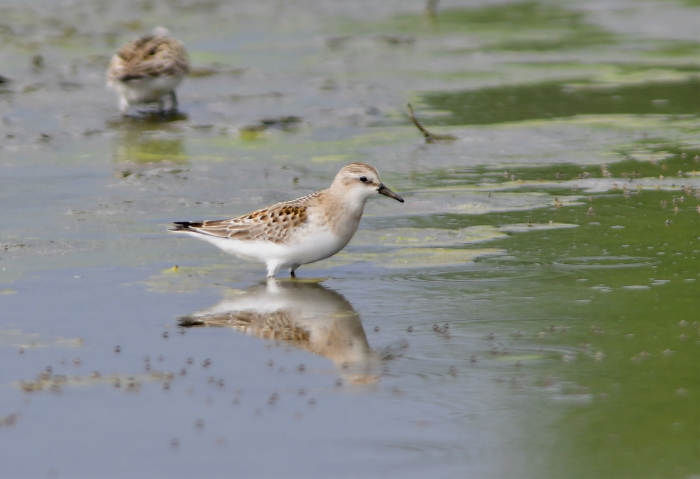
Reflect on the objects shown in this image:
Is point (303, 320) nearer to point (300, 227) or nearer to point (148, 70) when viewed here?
point (300, 227)

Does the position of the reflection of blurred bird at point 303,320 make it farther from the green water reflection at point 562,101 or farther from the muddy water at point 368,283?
the green water reflection at point 562,101

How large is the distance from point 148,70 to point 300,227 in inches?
369

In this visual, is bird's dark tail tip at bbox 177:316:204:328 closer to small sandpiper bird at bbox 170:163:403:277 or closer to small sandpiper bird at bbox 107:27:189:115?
small sandpiper bird at bbox 170:163:403:277

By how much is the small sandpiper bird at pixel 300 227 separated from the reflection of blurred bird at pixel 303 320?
31 cm

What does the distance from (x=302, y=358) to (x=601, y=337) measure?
2276 mm

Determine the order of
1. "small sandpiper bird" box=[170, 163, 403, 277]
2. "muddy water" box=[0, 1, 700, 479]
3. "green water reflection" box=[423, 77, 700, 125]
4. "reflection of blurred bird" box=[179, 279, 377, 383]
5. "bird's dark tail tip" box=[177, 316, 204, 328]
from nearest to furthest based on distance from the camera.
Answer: "muddy water" box=[0, 1, 700, 479]
"reflection of blurred bird" box=[179, 279, 377, 383]
"bird's dark tail tip" box=[177, 316, 204, 328]
"small sandpiper bird" box=[170, 163, 403, 277]
"green water reflection" box=[423, 77, 700, 125]

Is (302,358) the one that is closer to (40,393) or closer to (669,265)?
(40,393)

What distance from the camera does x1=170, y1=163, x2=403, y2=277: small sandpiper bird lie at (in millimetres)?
10433

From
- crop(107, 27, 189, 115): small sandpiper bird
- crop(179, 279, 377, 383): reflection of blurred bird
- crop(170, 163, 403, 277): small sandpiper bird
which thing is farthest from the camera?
crop(107, 27, 189, 115): small sandpiper bird

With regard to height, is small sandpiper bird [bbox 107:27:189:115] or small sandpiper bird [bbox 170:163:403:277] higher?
small sandpiper bird [bbox 107:27:189:115]

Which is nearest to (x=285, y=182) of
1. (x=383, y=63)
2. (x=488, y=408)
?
(x=488, y=408)

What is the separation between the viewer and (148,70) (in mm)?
18953

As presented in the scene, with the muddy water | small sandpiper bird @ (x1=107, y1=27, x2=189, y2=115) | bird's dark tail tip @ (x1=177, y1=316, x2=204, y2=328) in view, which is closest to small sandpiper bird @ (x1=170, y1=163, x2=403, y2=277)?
the muddy water

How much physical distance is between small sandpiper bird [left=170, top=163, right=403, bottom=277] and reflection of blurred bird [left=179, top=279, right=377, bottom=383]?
31cm
